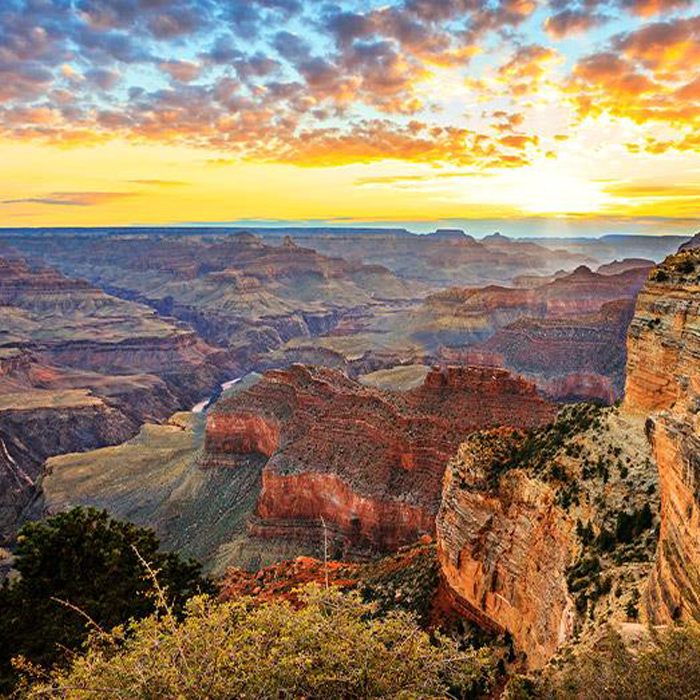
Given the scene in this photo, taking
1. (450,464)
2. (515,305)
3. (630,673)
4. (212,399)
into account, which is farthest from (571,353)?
(630,673)

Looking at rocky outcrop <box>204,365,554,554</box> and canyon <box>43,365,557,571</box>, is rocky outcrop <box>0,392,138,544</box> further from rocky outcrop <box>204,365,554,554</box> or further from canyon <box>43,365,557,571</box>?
rocky outcrop <box>204,365,554,554</box>

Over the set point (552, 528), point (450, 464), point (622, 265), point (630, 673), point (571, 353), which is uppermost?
point (630, 673)

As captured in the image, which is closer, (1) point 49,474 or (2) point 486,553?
(2) point 486,553

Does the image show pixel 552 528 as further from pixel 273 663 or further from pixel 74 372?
pixel 74 372

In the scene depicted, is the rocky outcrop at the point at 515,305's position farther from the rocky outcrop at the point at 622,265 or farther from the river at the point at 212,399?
the rocky outcrop at the point at 622,265

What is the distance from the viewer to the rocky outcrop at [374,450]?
4056 cm

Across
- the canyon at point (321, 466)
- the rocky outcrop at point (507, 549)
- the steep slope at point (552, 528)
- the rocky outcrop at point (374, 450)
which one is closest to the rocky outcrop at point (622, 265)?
the rocky outcrop at point (374, 450)

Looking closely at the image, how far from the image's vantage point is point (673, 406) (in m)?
16.2

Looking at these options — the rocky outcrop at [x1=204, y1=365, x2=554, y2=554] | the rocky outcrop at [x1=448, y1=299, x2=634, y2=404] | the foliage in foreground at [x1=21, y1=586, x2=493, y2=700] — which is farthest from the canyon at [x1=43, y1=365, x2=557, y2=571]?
the rocky outcrop at [x1=448, y1=299, x2=634, y2=404]

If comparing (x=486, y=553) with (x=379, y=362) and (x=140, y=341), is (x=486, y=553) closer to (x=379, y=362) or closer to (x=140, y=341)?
(x=379, y=362)

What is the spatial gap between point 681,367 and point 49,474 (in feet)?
225

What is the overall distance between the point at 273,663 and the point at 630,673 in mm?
5180

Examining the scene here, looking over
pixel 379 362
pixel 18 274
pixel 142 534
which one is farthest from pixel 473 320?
pixel 18 274

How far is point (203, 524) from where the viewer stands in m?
49.9
